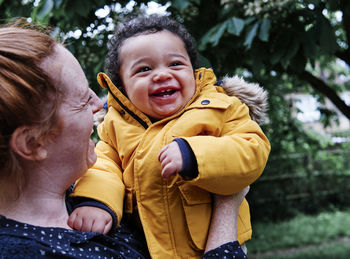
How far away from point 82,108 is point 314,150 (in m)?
7.16

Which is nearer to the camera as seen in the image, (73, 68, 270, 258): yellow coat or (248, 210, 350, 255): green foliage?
(73, 68, 270, 258): yellow coat

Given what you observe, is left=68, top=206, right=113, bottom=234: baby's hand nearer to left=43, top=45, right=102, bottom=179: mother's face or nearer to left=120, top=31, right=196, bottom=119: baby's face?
left=43, top=45, right=102, bottom=179: mother's face

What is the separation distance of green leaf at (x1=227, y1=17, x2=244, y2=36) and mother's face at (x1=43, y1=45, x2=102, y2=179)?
1954 millimetres

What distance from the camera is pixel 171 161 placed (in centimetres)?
137

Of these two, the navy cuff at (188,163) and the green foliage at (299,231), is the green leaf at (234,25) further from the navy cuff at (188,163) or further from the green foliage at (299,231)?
the green foliage at (299,231)

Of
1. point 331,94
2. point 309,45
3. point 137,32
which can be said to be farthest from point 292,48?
point 331,94

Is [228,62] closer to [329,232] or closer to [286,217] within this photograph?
[329,232]

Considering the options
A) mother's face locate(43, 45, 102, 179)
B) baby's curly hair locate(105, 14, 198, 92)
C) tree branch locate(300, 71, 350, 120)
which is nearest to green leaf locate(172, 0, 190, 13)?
baby's curly hair locate(105, 14, 198, 92)

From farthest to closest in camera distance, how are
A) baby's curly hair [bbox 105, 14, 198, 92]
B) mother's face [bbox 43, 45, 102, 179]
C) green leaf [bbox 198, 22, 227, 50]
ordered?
1. green leaf [bbox 198, 22, 227, 50]
2. baby's curly hair [bbox 105, 14, 198, 92]
3. mother's face [bbox 43, 45, 102, 179]

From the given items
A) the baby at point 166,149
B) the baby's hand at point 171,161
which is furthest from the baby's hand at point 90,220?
the baby's hand at point 171,161

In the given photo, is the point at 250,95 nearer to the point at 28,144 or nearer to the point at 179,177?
the point at 179,177

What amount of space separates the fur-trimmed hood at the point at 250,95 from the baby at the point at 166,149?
5cm

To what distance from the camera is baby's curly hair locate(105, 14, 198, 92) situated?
184cm

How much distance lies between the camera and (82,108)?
1.35 metres
